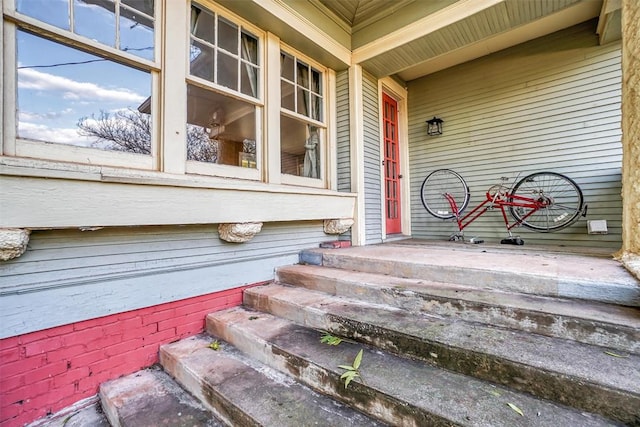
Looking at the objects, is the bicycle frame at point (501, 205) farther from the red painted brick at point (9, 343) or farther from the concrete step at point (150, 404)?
the red painted brick at point (9, 343)

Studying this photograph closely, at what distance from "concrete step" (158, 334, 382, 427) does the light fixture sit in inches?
163

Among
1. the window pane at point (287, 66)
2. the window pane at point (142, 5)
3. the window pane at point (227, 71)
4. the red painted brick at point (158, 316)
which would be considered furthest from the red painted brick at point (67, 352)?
the window pane at point (287, 66)

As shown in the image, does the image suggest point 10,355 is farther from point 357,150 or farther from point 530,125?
point 530,125

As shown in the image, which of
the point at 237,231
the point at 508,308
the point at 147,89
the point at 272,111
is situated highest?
the point at 272,111

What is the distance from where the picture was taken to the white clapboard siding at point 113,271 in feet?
4.83

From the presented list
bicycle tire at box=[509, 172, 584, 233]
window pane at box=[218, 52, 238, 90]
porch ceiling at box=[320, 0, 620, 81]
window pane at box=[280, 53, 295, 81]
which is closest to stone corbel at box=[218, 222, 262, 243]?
window pane at box=[218, 52, 238, 90]

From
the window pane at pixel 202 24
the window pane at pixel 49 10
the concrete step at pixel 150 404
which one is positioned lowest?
the concrete step at pixel 150 404

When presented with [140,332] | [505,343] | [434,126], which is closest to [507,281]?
[505,343]

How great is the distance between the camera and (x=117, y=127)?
184 cm

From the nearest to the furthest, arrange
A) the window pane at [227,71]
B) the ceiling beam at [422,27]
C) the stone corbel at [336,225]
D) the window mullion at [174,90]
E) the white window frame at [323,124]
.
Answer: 1. the window mullion at [174,90]
2. the window pane at [227,71]
3. the ceiling beam at [422,27]
4. the white window frame at [323,124]
5. the stone corbel at [336,225]

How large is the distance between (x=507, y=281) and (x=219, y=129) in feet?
8.03

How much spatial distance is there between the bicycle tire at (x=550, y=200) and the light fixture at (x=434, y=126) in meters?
1.41

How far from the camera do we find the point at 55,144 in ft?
5.27

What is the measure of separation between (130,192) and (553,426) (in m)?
2.25
